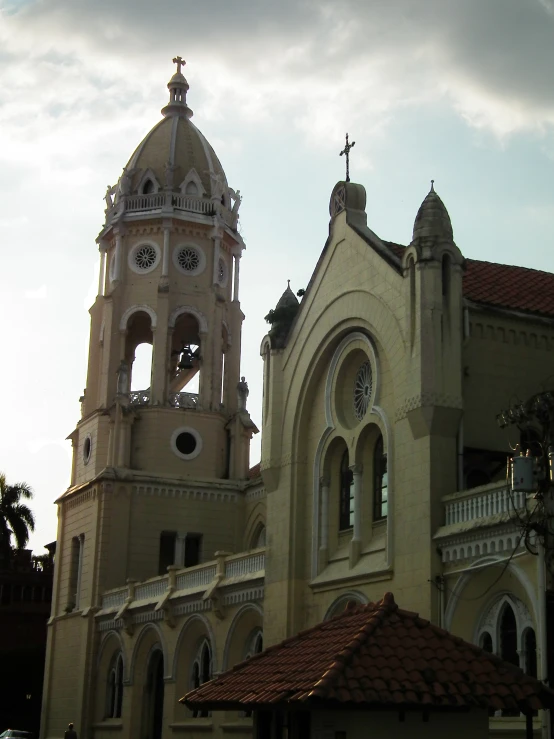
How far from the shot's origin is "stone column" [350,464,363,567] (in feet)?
93.5

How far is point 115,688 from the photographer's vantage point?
135 feet

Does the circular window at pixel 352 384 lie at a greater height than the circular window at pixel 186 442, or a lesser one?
lesser

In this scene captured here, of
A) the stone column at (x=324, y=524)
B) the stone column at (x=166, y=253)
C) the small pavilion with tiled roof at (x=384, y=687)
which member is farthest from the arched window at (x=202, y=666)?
the small pavilion with tiled roof at (x=384, y=687)

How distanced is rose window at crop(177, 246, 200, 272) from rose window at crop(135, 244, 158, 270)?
98 cm

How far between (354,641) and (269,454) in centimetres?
1496

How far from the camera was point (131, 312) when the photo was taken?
4669 cm

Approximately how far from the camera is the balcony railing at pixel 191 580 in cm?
3350

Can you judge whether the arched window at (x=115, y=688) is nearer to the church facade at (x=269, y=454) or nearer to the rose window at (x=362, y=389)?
the church facade at (x=269, y=454)

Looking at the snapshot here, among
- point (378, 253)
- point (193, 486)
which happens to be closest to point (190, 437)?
point (193, 486)

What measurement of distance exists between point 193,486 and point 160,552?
104 inches

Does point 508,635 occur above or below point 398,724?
above

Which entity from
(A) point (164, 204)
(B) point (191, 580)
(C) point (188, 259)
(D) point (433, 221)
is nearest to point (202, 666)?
(B) point (191, 580)

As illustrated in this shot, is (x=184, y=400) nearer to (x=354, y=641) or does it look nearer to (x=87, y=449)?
(x=87, y=449)

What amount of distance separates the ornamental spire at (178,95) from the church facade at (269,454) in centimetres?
9
